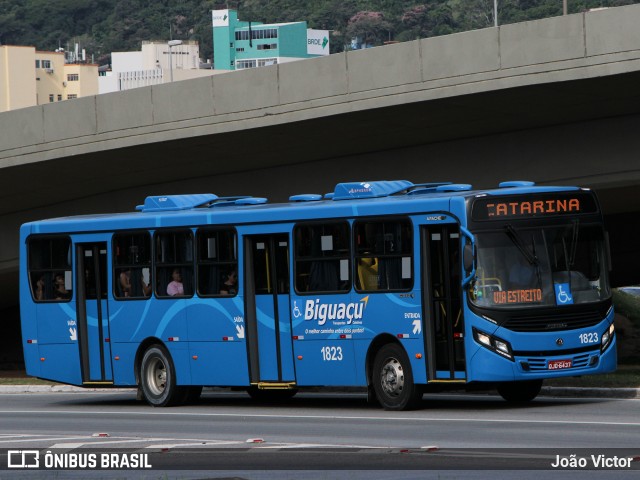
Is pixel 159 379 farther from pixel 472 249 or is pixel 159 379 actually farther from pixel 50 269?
pixel 472 249

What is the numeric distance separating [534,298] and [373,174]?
12443mm

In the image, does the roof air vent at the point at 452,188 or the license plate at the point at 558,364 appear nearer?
the license plate at the point at 558,364

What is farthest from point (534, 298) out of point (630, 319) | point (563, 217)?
point (630, 319)

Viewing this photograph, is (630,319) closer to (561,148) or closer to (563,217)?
(561,148)

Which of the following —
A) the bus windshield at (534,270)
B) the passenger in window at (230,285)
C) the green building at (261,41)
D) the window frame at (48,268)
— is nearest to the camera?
the bus windshield at (534,270)

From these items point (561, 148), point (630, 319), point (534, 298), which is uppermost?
point (561, 148)

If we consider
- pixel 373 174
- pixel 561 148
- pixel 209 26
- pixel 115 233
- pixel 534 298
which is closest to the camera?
pixel 534 298

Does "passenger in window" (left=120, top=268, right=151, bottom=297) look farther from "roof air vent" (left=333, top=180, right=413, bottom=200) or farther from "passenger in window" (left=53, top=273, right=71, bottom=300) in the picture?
"roof air vent" (left=333, top=180, right=413, bottom=200)

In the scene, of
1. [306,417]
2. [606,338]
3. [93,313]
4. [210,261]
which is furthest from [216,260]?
[606,338]

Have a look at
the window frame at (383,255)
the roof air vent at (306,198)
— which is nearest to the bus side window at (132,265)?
the roof air vent at (306,198)

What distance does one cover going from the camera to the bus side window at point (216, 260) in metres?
20.5

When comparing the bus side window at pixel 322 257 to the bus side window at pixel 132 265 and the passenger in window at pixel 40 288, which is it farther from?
the passenger in window at pixel 40 288

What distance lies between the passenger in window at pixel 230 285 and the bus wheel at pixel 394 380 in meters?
2.83

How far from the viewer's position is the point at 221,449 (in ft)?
47.0
